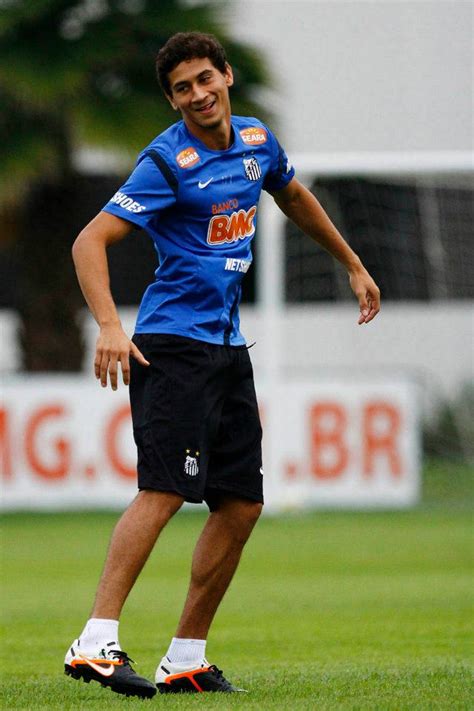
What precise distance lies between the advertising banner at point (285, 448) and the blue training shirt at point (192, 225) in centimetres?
1073

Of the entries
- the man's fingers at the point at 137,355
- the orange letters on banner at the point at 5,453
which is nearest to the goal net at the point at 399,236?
the orange letters on banner at the point at 5,453

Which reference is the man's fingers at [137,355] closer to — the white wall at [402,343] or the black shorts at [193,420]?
the black shorts at [193,420]

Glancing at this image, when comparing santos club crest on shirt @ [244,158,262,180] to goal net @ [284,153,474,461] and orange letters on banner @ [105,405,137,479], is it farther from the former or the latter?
goal net @ [284,153,474,461]

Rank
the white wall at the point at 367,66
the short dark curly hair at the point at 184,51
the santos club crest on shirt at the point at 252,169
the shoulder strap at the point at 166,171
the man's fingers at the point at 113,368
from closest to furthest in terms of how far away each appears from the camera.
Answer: the man's fingers at the point at 113,368
the shoulder strap at the point at 166,171
the short dark curly hair at the point at 184,51
the santos club crest on shirt at the point at 252,169
the white wall at the point at 367,66

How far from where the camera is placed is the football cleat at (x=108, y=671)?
5215 millimetres

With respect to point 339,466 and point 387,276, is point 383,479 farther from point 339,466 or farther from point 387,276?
point 387,276

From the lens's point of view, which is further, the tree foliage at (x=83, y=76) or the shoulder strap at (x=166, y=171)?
the tree foliage at (x=83, y=76)

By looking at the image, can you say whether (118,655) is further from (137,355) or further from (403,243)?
(403,243)

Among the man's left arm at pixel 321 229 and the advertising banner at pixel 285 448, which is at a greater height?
the man's left arm at pixel 321 229

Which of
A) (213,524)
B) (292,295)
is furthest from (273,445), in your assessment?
(213,524)

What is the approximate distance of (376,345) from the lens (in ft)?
67.1

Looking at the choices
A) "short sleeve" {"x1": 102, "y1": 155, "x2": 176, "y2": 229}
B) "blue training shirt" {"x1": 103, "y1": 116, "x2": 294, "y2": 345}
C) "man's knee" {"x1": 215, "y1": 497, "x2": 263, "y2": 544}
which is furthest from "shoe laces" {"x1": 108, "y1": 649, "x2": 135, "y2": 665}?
"short sleeve" {"x1": 102, "y1": 155, "x2": 176, "y2": 229}

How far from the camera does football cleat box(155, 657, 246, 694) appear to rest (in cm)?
568

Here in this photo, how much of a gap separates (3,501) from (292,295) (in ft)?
15.3
